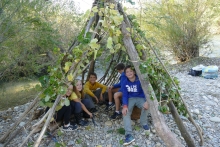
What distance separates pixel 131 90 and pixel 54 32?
9.71ft

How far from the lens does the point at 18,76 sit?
671 centimetres

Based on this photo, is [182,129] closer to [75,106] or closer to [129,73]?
[129,73]

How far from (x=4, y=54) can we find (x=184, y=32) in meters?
7.26

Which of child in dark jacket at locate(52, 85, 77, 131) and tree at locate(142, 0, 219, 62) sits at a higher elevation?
tree at locate(142, 0, 219, 62)

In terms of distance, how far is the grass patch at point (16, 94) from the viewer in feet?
24.1

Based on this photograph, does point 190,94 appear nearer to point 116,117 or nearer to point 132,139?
point 116,117

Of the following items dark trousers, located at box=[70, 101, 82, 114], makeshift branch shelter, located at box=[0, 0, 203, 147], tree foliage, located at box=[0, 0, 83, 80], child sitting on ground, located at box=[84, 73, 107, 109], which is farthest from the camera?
child sitting on ground, located at box=[84, 73, 107, 109]

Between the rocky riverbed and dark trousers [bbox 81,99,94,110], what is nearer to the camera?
the rocky riverbed

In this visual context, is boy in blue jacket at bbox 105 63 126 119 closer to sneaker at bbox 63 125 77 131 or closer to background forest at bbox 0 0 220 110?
background forest at bbox 0 0 220 110

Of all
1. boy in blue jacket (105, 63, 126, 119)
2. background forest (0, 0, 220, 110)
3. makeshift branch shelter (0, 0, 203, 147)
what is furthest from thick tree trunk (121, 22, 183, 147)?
boy in blue jacket (105, 63, 126, 119)

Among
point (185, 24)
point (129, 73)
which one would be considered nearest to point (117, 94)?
point (129, 73)

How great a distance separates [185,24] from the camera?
9602 mm

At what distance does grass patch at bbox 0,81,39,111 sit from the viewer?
7340 millimetres

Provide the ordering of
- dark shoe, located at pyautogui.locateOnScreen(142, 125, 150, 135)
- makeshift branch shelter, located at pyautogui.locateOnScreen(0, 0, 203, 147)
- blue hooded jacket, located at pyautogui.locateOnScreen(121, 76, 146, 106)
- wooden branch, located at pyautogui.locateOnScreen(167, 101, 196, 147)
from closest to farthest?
makeshift branch shelter, located at pyautogui.locateOnScreen(0, 0, 203, 147), wooden branch, located at pyautogui.locateOnScreen(167, 101, 196, 147), dark shoe, located at pyautogui.locateOnScreen(142, 125, 150, 135), blue hooded jacket, located at pyautogui.locateOnScreen(121, 76, 146, 106)
